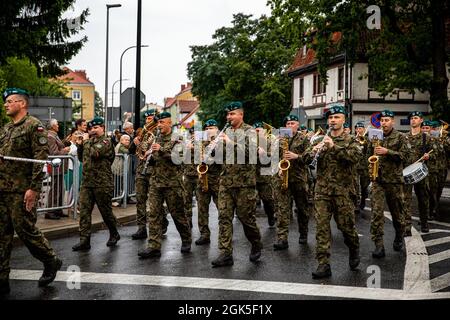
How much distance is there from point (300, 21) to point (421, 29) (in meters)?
5.74

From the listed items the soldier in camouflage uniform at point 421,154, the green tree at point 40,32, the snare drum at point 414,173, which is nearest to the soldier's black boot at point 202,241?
the snare drum at point 414,173

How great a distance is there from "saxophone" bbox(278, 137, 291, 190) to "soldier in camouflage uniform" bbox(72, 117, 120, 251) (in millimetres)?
2707

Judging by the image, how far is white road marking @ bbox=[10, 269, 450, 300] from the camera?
6.28m

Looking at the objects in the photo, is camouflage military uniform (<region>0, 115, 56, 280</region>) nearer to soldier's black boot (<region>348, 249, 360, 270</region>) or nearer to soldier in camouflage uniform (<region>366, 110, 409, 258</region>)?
soldier's black boot (<region>348, 249, 360, 270</region>)

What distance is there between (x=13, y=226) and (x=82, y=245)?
Result: 2.63m

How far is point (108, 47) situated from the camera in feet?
130

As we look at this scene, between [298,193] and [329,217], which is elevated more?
[298,193]

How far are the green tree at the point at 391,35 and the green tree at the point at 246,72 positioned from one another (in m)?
24.0

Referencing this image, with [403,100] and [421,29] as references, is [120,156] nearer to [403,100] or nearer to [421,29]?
[421,29]

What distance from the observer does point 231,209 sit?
7.93 m

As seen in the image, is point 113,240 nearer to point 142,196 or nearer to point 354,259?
point 142,196

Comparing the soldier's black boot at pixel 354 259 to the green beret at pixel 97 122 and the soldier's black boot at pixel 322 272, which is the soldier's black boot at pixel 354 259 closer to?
the soldier's black boot at pixel 322 272

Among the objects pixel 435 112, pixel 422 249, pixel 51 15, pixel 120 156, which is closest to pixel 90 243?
pixel 120 156

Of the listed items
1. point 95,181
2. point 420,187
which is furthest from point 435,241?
point 95,181
